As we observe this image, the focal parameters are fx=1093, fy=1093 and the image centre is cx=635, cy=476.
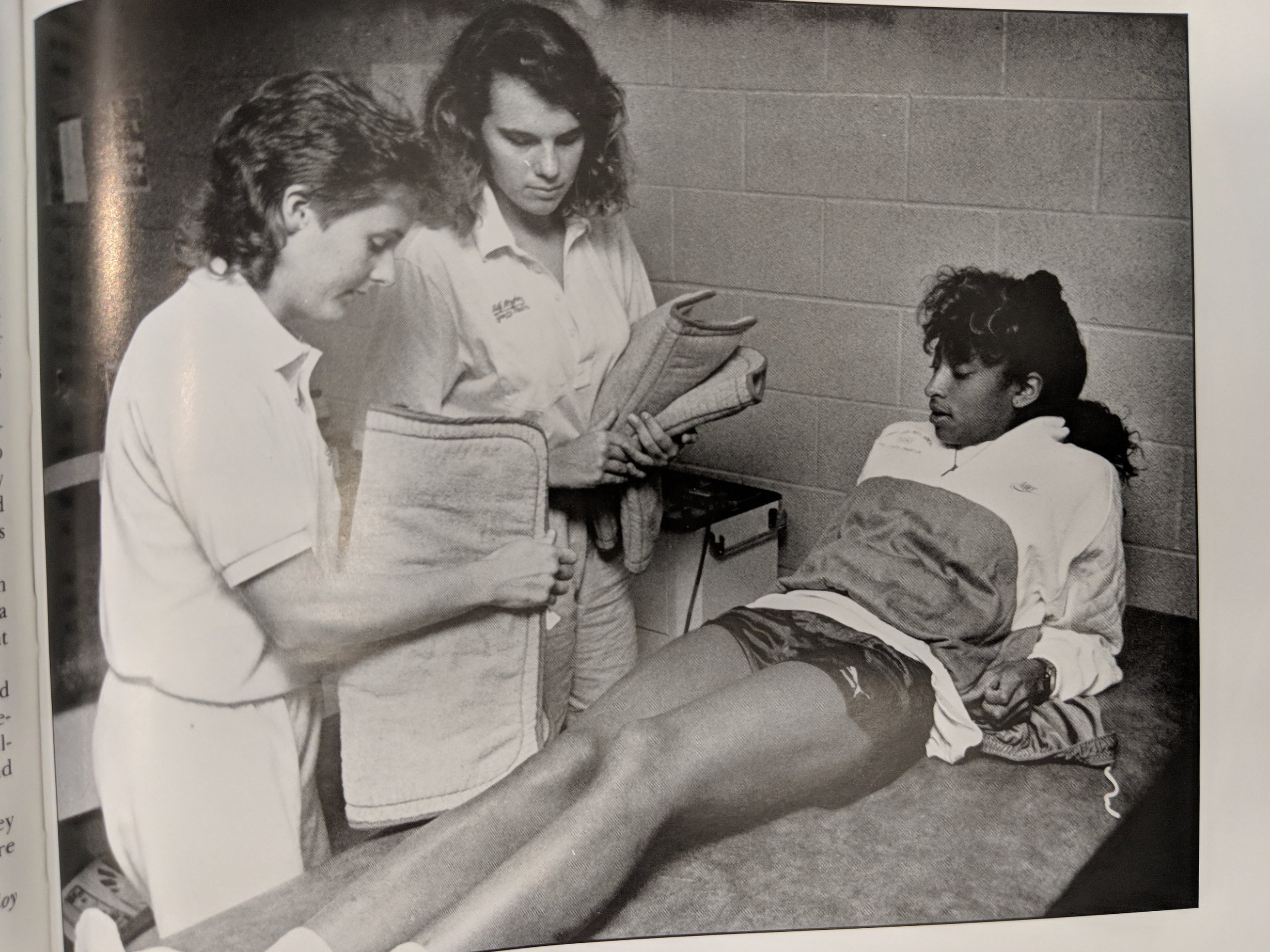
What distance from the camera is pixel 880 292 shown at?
1533 mm

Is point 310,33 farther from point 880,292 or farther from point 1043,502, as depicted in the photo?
point 1043,502

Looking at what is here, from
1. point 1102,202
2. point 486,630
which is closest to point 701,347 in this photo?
point 486,630

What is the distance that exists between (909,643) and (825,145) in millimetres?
695

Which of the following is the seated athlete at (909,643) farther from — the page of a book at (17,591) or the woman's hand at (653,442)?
the page of a book at (17,591)

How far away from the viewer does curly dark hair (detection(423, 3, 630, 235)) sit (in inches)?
55.9

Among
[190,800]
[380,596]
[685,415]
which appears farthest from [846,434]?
[190,800]

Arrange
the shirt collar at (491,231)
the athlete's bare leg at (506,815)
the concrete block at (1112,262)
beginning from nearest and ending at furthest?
the athlete's bare leg at (506,815)
the shirt collar at (491,231)
the concrete block at (1112,262)

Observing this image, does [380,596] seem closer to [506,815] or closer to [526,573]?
[526,573]

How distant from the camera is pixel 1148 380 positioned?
1548 millimetres

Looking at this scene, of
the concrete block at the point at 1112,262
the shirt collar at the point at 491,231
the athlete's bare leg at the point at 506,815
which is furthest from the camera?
the concrete block at the point at 1112,262

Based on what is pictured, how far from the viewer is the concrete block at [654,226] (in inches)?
58.2

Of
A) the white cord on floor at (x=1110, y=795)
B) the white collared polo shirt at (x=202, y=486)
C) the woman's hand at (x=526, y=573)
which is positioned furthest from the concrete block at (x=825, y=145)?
the white cord on floor at (x=1110, y=795)

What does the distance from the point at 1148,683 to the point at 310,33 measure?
1.44m

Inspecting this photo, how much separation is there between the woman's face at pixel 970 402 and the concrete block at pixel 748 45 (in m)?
0.44
